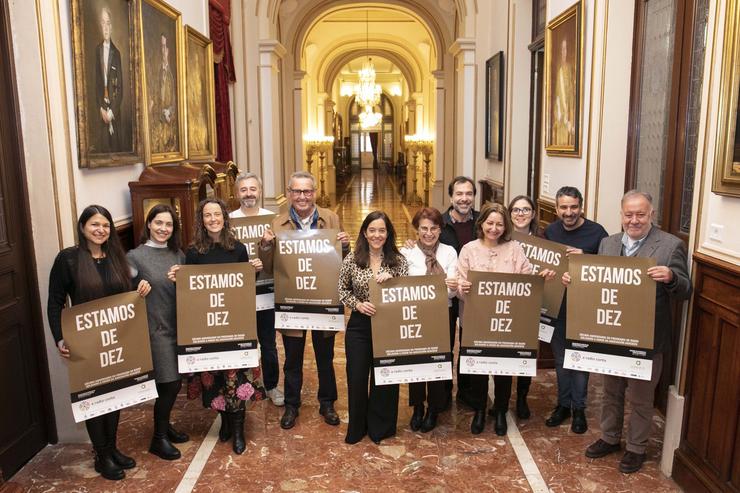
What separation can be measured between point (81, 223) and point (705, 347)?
3.44m

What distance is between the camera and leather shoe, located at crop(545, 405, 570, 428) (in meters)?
4.18

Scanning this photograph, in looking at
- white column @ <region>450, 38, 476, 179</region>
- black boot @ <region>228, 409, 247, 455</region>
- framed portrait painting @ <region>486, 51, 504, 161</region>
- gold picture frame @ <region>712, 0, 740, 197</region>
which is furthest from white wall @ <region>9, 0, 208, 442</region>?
white column @ <region>450, 38, 476, 179</region>

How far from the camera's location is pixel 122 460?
12.0 ft

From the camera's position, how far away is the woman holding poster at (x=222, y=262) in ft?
12.2

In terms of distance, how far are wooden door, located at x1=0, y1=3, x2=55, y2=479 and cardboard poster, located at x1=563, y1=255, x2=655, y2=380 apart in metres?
3.27

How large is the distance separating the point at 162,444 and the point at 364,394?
1.31 metres

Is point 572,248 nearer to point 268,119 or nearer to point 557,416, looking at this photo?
point 557,416

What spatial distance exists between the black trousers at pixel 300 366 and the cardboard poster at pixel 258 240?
1.01 feet

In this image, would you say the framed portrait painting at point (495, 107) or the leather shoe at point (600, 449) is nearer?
the leather shoe at point (600, 449)

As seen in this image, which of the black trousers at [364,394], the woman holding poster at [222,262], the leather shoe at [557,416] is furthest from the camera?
the leather shoe at [557,416]

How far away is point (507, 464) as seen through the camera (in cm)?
369

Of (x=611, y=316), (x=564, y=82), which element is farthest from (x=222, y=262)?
A: (x=564, y=82)

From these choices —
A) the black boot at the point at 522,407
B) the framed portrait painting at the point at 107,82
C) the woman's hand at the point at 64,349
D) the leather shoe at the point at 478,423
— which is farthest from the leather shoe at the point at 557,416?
the framed portrait painting at the point at 107,82

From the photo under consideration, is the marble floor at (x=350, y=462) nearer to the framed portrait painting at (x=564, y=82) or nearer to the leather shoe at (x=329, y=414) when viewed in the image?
the leather shoe at (x=329, y=414)
